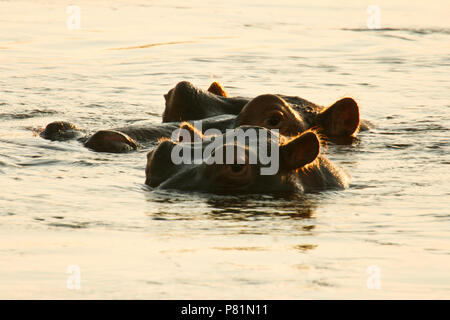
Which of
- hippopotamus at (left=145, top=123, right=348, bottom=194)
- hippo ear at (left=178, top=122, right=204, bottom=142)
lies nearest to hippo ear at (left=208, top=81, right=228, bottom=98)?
hippo ear at (left=178, top=122, right=204, bottom=142)

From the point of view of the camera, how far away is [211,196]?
23.4 feet

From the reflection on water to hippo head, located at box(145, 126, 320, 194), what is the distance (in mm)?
92

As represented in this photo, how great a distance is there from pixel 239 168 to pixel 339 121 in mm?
2964

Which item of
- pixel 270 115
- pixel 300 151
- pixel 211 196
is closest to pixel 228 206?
pixel 211 196

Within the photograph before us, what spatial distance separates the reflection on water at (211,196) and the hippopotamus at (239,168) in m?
0.09

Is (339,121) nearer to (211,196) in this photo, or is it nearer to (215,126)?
(215,126)

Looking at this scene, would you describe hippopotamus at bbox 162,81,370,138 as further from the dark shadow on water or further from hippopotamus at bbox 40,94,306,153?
the dark shadow on water

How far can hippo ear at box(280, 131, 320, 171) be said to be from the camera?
699cm

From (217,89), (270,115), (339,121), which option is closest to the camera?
(270,115)

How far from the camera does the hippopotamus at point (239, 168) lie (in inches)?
277

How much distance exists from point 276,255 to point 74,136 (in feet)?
14.6

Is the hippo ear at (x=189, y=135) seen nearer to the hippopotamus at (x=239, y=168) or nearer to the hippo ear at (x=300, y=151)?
the hippopotamus at (x=239, y=168)

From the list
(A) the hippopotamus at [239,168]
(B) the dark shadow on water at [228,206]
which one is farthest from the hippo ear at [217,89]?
(B) the dark shadow on water at [228,206]

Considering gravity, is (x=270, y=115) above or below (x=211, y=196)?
above
